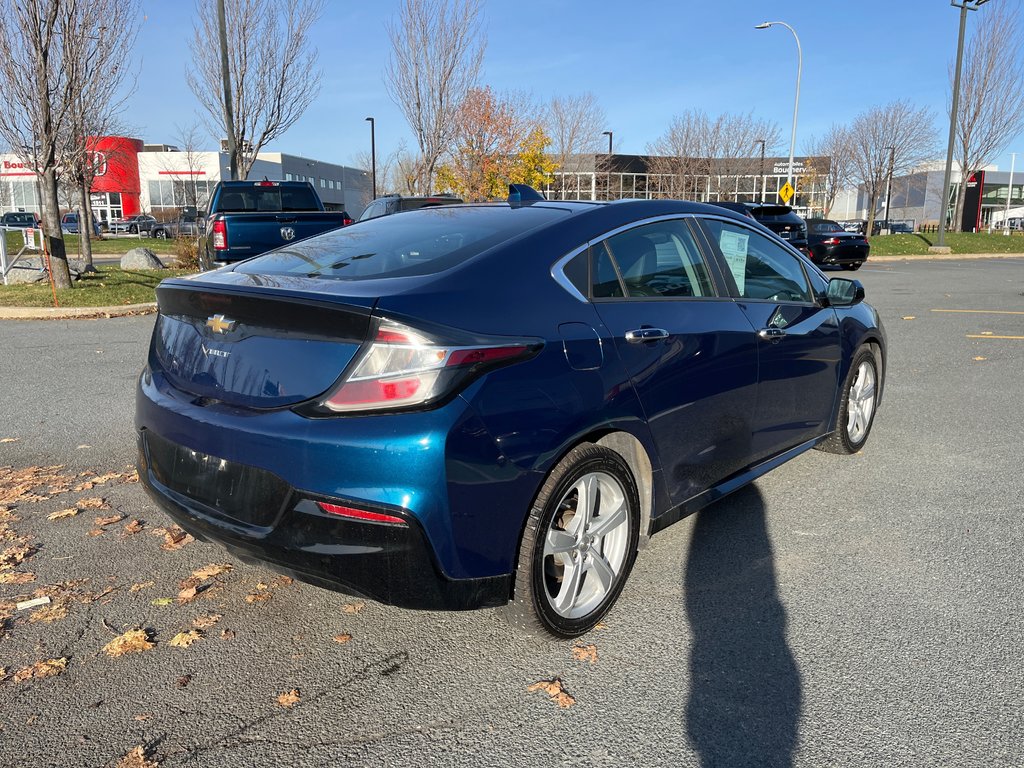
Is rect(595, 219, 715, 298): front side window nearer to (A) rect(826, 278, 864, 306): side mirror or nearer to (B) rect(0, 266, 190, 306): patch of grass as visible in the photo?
(A) rect(826, 278, 864, 306): side mirror

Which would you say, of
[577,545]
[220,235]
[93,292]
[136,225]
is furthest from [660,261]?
[136,225]

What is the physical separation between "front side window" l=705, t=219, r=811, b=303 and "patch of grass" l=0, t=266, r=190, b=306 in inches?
420

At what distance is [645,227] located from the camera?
11.5 feet

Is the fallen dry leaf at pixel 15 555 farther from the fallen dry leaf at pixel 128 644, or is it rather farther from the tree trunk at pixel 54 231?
the tree trunk at pixel 54 231

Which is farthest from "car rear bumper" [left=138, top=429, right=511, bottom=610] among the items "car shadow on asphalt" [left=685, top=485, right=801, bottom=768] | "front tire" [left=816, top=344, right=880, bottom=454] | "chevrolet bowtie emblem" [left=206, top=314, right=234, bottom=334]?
"front tire" [left=816, top=344, right=880, bottom=454]

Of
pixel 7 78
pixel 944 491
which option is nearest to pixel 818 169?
pixel 7 78

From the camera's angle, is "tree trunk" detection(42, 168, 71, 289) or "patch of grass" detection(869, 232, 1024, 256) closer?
"tree trunk" detection(42, 168, 71, 289)

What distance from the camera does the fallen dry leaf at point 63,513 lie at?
4084mm

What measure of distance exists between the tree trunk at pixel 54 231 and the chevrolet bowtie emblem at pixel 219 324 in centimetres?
1277

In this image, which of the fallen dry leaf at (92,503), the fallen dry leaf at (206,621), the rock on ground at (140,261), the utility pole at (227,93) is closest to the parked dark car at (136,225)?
the rock on ground at (140,261)

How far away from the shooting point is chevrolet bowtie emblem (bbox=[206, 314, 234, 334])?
9.17ft

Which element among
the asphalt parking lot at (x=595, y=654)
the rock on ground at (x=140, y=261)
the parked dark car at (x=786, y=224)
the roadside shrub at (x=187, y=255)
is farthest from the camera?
the parked dark car at (x=786, y=224)

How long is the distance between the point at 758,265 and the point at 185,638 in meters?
3.25

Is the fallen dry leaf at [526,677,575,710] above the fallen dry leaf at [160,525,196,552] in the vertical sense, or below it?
below
